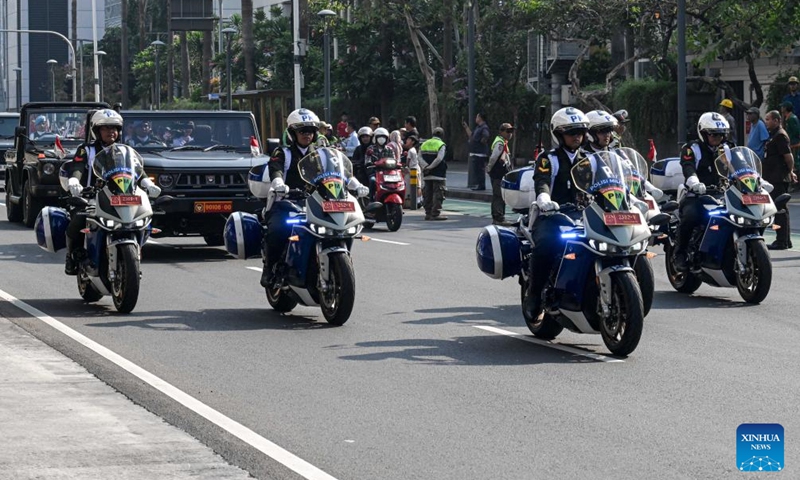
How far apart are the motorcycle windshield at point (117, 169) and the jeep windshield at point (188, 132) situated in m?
7.06

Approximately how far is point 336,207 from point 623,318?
9.90 ft

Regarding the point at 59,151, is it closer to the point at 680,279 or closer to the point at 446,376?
the point at 680,279

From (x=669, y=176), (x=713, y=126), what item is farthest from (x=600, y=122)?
(x=669, y=176)

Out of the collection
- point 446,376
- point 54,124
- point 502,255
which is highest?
point 54,124

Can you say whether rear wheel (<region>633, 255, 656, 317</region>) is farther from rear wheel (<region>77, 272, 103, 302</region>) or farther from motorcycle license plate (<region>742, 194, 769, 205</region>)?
rear wheel (<region>77, 272, 103, 302</region>)

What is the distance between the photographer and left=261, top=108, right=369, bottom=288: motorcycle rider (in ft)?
43.6

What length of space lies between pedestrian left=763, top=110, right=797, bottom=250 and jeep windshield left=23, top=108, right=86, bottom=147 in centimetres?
1178

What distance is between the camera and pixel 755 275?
46.6ft

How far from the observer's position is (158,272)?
17.7 meters

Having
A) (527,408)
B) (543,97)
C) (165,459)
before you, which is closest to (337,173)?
(527,408)

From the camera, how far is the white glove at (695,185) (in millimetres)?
14570

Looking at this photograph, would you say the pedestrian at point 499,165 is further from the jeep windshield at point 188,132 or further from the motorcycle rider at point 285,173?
the motorcycle rider at point 285,173

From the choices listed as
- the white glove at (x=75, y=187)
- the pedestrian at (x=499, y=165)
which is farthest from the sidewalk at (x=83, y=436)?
the pedestrian at (x=499, y=165)

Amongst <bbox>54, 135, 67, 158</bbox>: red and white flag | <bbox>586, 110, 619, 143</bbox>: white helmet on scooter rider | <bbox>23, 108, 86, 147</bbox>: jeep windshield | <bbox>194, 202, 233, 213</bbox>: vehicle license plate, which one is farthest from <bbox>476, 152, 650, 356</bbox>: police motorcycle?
<bbox>23, 108, 86, 147</bbox>: jeep windshield
